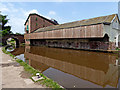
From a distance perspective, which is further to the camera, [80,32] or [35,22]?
[35,22]

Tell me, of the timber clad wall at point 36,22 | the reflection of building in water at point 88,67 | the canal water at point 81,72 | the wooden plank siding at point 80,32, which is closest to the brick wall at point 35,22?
the timber clad wall at point 36,22

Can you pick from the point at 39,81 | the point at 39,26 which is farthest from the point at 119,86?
the point at 39,26

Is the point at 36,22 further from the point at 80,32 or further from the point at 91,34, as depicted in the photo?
the point at 91,34

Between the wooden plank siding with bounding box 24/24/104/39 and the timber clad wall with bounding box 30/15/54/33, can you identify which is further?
the timber clad wall with bounding box 30/15/54/33

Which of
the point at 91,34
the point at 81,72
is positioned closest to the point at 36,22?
the point at 91,34

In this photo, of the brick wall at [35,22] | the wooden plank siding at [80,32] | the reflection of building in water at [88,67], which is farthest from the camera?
the brick wall at [35,22]

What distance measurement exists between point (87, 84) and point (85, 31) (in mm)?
12808

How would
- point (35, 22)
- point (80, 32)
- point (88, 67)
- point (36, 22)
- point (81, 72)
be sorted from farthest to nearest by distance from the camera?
point (36, 22) → point (35, 22) → point (80, 32) → point (88, 67) → point (81, 72)

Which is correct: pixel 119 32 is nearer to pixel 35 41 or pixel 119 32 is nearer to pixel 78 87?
pixel 78 87

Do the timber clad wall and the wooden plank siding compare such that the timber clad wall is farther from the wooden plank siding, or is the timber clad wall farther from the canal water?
the canal water

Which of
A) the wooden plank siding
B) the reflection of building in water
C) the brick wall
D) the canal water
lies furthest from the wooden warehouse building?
the brick wall

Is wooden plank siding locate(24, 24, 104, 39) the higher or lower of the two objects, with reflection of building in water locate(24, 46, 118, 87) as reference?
higher

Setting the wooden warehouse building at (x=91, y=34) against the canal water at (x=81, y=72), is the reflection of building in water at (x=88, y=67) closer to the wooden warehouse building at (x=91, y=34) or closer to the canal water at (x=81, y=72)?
the canal water at (x=81, y=72)

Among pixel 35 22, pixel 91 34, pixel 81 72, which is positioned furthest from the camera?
pixel 35 22
